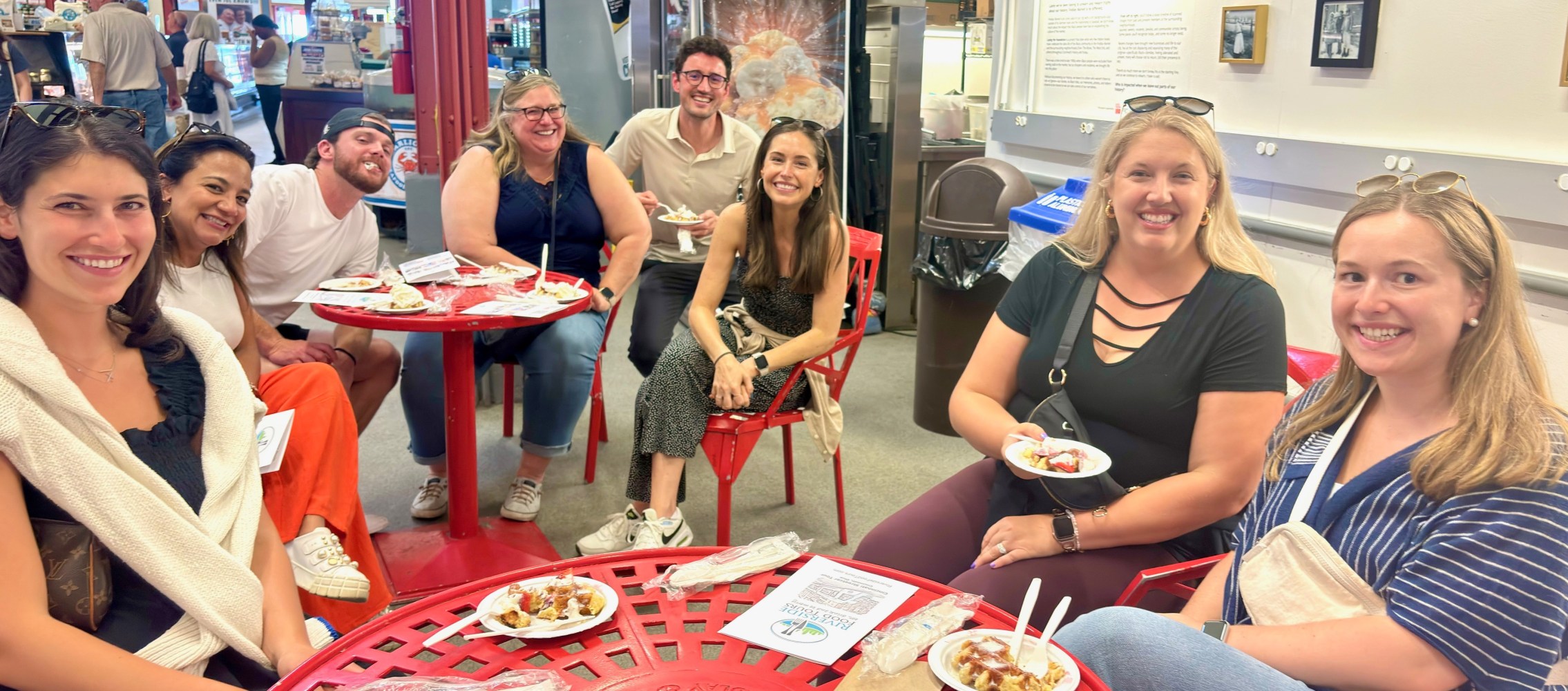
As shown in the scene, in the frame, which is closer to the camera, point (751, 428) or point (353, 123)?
point (751, 428)

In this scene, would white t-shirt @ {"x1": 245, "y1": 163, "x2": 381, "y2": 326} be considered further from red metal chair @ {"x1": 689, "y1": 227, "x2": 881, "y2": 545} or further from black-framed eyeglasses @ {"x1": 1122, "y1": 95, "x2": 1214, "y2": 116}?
black-framed eyeglasses @ {"x1": 1122, "y1": 95, "x2": 1214, "y2": 116}

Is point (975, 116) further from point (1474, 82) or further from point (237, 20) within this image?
point (237, 20)

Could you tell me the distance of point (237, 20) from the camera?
9.43m

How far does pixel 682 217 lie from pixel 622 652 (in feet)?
9.02

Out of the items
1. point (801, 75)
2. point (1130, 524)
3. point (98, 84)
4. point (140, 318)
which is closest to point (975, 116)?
point (801, 75)

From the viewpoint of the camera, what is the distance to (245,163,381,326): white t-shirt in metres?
3.20

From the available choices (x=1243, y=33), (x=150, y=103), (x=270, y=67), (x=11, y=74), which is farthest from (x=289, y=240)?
(x=270, y=67)

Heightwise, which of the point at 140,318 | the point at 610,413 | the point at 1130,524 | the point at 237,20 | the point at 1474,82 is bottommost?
the point at 610,413

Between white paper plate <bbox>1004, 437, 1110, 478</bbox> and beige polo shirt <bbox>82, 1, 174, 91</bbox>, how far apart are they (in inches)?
322

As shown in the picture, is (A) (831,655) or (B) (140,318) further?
(B) (140,318)

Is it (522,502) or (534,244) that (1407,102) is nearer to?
(534,244)

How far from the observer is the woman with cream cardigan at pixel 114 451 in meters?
1.47

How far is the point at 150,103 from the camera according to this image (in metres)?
8.23

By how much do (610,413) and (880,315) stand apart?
6.52 feet
